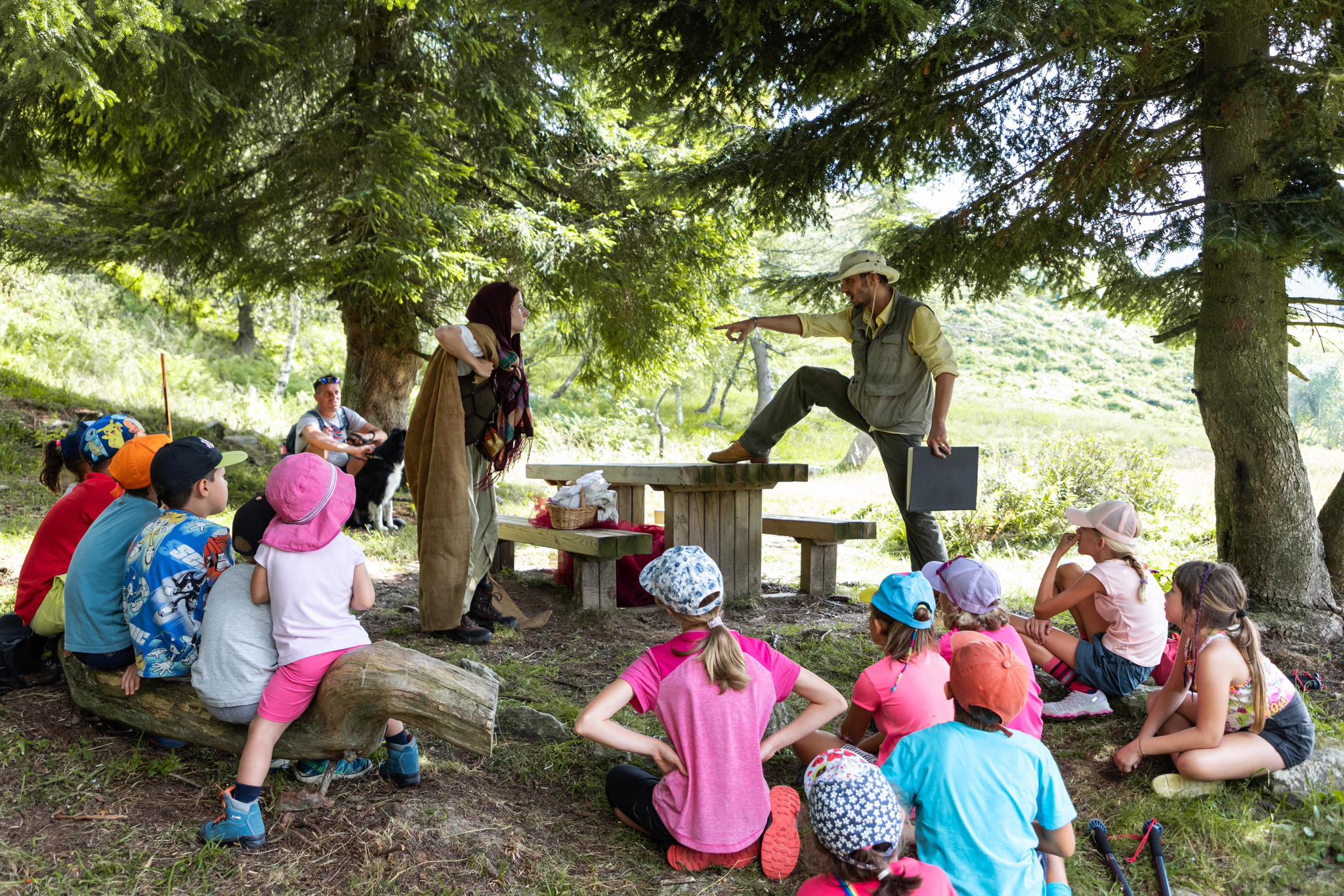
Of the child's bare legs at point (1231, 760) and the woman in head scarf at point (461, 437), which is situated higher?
the woman in head scarf at point (461, 437)

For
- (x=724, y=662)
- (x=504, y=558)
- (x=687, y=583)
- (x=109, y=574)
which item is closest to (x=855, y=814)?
(x=724, y=662)

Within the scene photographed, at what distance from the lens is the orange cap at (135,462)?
3.50 meters

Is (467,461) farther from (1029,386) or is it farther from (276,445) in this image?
(1029,386)

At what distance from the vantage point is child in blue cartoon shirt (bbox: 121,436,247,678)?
10.6 feet

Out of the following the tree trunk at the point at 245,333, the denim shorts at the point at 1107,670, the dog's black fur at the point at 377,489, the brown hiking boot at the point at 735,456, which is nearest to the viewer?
the denim shorts at the point at 1107,670

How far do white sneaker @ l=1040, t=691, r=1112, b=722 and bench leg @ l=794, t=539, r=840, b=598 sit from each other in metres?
2.63

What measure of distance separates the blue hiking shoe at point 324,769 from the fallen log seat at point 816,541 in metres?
3.90

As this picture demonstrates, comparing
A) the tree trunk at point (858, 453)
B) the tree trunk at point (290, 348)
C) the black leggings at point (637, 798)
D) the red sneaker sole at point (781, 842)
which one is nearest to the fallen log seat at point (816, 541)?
the black leggings at point (637, 798)

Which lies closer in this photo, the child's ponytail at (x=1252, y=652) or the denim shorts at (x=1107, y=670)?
the child's ponytail at (x=1252, y=652)

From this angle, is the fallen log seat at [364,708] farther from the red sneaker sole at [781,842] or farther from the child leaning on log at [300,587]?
the red sneaker sole at [781,842]

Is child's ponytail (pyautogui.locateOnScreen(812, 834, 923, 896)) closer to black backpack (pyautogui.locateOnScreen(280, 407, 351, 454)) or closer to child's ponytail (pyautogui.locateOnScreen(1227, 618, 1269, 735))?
child's ponytail (pyautogui.locateOnScreen(1227, 618, 1269, 735))

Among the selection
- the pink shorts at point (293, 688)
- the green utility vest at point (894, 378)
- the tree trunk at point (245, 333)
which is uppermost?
the tree trunk at point (245, 333)

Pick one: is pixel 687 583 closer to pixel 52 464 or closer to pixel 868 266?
pixel 868 266

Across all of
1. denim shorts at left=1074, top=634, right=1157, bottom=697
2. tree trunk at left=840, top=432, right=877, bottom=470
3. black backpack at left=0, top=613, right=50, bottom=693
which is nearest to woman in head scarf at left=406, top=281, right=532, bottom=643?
black backpack at left=0, top=613, right=50, bottom=693
